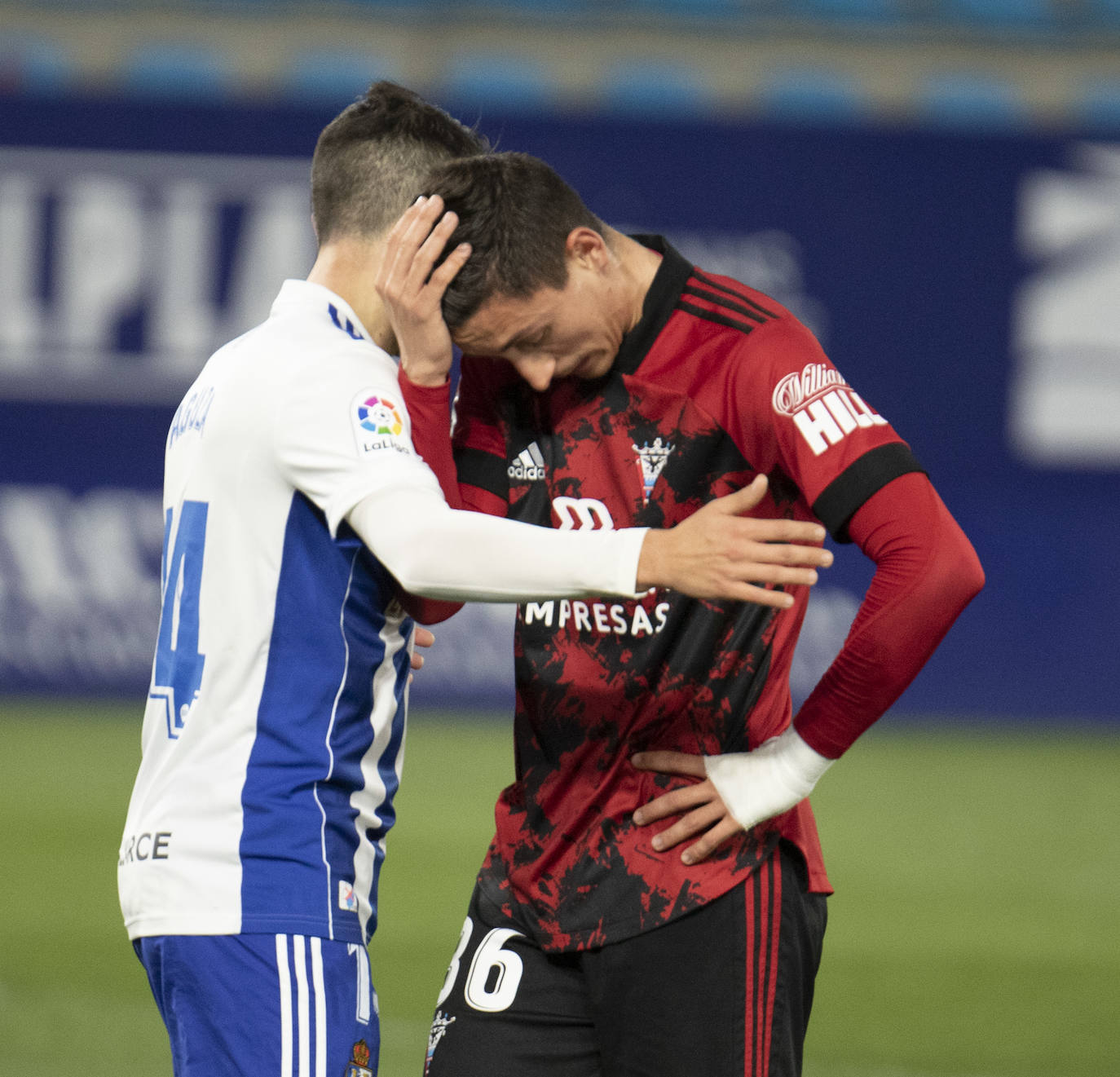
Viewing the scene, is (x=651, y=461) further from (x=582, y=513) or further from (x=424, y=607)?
(x=424, y=607)

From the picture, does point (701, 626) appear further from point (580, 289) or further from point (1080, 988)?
point (1080, 988)

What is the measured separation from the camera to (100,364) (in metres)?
8.77

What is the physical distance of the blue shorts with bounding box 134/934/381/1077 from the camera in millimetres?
2156

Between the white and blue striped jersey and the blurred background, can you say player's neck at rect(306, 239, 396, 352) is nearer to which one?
the white and blue striped jersey

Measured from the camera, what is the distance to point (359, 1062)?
7.31 feet

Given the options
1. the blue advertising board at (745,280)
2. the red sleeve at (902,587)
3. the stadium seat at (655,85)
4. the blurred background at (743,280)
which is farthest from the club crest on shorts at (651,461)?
the stadium seat at (655,85)

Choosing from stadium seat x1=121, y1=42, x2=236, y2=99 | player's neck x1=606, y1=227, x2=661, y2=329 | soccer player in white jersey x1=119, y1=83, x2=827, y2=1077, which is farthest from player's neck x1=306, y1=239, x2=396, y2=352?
stadium seat x1=121, y1=42, x2=236, y2=99

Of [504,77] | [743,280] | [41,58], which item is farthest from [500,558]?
[41,58]

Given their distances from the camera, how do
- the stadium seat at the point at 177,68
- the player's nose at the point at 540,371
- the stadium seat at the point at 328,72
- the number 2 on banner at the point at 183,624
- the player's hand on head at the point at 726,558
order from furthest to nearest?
the stadium seat at the point at 177,68
the stadium seat at the point at 328,72
the player's nose at the point at 540,371
the number 2 on banner at the point at 183,624
the player's hand on head at the point at 726,558

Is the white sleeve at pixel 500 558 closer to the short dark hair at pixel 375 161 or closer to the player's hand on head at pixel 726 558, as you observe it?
the player's hand on head at pixel 726 558

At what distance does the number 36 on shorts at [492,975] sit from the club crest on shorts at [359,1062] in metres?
0.43

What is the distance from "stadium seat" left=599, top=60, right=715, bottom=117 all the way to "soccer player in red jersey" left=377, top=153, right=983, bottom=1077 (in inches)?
499

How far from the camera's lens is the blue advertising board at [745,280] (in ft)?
28.6

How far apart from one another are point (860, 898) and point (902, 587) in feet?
13.2
